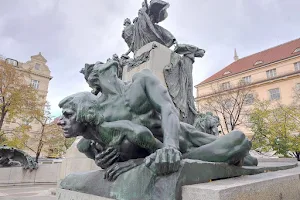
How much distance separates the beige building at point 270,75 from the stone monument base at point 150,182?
28995mm

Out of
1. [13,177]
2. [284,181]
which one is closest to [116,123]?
[284,181]

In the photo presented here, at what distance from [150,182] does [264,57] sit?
44.6 metres

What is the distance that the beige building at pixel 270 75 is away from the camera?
108 feet

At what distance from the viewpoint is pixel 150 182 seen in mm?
1351

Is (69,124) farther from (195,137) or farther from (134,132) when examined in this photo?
(195,137)

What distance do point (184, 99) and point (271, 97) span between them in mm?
35155

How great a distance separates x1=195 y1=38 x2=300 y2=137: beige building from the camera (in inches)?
1293

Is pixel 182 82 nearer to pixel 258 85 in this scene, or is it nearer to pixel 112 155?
pixel 112 155

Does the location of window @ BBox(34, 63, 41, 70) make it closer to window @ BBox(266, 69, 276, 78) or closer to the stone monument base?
window @ BBox(266, 69, 276, 78)

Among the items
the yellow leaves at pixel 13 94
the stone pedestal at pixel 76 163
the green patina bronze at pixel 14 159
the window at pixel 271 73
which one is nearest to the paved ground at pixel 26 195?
the stone pedestal at pixel 76 163

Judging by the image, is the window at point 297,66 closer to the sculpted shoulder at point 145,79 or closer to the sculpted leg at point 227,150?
the sculpted leg at point 227,150

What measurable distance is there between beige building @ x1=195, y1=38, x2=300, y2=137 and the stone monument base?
95.1 feet

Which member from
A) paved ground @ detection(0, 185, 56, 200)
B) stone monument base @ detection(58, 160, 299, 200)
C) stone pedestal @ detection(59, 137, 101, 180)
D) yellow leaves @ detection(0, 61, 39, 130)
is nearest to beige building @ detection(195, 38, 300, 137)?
yellow leaves @ detection(0, 61, 39, 130)

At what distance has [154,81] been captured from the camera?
1728 mm
